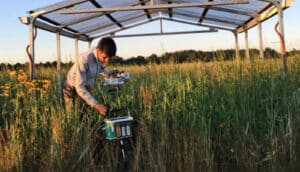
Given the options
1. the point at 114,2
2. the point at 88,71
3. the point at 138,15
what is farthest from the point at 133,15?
the point at 88,71

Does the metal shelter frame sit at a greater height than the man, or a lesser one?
greater

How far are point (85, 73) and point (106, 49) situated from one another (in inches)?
20.7

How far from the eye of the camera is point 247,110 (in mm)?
5383

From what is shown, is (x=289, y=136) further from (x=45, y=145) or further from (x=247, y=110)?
(x=45, y=145)

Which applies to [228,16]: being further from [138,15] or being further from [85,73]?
[85,73]

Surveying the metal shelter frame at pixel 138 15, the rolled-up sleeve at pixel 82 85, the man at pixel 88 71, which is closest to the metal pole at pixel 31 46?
the metal shelter frame at pixel 138 15

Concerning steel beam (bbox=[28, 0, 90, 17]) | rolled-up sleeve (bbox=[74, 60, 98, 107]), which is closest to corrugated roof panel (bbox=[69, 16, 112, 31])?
steel beam (bbox=[28, 0, 90, 17])

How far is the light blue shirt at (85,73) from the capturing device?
511cm

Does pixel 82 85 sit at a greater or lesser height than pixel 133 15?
lesser

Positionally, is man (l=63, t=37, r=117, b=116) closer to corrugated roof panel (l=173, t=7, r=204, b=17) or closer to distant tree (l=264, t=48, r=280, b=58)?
distant tree (l=264, t=48, r=280, b=58)

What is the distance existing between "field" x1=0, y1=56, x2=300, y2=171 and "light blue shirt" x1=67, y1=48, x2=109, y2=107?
0.42 metres

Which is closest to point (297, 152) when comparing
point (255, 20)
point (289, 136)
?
point (289, 136)

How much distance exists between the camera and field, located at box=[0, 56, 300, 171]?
16.5 feet

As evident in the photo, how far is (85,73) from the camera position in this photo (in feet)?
17.6
